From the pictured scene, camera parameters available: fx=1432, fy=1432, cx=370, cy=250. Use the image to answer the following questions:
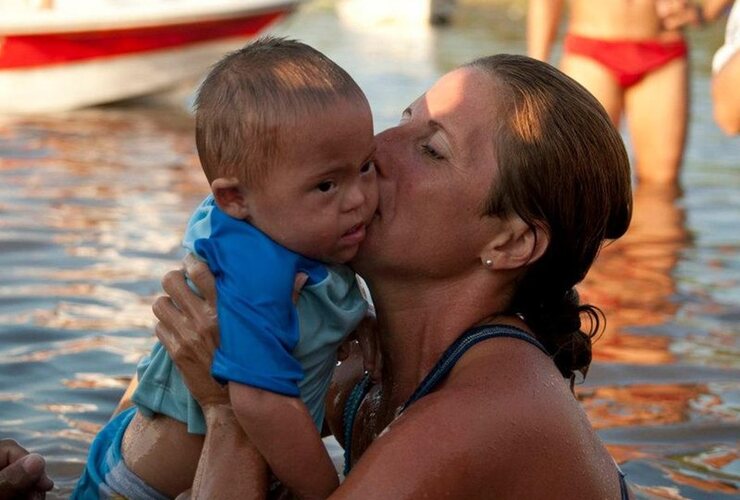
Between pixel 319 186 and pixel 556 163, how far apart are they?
1.59 feet

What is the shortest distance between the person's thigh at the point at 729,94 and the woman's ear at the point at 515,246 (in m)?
2.23

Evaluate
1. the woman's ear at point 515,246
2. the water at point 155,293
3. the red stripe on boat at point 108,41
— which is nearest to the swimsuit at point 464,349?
the woman's ear at point 515,246

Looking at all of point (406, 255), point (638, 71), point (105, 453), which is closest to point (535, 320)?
point (406, 255)

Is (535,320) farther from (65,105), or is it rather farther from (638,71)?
(65,105)

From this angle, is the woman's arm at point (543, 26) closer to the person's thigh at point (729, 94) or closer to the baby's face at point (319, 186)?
the person's thigh at point (729, 94)

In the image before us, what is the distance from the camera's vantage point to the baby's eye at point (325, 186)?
273 centimetres

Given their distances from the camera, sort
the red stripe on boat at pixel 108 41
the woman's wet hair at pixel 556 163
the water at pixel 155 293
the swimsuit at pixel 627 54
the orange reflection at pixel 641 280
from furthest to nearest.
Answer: the red stripe on boat at pixel 108 41 < the swimsuit at pixel 627 54 < the orange reflection at pixel 641 280 < the water at pixel 155 293 < the woman's wet hair at pixel 556 163

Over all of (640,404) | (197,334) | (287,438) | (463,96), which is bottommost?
(640,404)

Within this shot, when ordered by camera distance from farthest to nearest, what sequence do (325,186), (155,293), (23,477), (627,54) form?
(627,54) < (155,293) < (23,477) < (325,186)

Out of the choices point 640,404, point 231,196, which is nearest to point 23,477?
point 231,196

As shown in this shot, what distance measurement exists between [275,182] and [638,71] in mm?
5699

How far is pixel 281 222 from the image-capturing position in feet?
8.90

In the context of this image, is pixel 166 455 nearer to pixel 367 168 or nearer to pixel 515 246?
A: pixel 367 168

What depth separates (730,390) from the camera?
17.0ft
